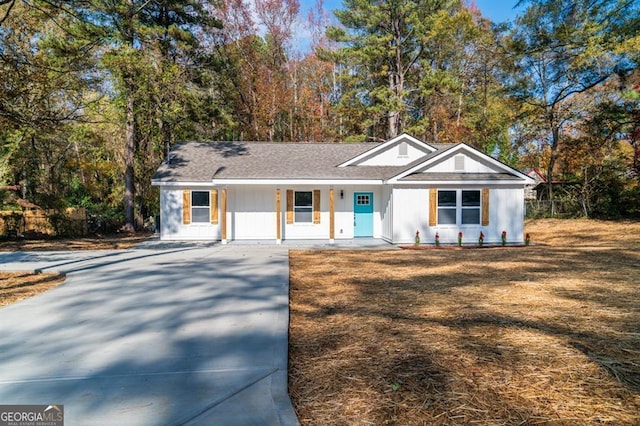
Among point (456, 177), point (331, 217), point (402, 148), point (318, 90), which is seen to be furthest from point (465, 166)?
point (318, 90)

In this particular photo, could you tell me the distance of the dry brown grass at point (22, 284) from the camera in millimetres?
6938

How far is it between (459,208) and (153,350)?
13206 millimetres

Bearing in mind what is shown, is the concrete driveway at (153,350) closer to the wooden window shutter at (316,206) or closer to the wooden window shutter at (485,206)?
the wooden window shutter at (316,206)

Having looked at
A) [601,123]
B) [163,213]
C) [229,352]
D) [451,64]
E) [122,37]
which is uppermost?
[451,64]

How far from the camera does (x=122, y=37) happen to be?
764 inches

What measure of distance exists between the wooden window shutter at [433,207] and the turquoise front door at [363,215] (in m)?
2.76

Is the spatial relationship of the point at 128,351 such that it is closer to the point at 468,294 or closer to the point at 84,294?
the point at 84,294

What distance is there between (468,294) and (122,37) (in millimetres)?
20319

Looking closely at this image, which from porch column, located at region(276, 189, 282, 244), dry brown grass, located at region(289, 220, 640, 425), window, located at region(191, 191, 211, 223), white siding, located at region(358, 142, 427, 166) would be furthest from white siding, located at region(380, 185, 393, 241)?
window, located at region(191, 191, 211, 223)

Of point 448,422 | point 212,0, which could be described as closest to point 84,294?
point 448,422

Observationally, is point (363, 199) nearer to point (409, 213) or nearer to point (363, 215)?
point (363, 215)

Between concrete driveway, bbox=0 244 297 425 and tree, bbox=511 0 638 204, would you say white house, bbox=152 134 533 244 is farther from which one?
concrete driveway, bbox=0 244 297 425

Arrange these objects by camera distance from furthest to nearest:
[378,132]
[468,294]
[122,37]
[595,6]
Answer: [378,132] < [122,37] < [595,6] < [468,294]

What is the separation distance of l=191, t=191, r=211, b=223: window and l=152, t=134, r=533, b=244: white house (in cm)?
4
